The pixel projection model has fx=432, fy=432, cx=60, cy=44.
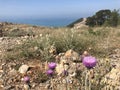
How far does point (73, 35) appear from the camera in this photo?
9641 millimetres

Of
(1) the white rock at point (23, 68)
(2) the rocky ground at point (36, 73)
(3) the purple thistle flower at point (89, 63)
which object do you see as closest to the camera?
(3) the purple thistle flower at point (89, 63)

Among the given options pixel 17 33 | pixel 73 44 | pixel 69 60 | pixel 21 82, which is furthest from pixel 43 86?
pixel 17 33

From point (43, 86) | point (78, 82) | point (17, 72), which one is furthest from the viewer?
point (17, 72)

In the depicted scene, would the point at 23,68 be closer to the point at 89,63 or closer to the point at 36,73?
the point at 36,73

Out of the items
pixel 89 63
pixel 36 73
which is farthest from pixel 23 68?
pixel 89 63

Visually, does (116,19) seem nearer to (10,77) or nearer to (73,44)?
(73,44)

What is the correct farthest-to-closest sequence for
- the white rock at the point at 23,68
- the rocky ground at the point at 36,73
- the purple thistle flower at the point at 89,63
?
the white rock at the point at 23,68 → the rocky ground at the point at 36,73 → the purple thistle flower at the point at 89,63

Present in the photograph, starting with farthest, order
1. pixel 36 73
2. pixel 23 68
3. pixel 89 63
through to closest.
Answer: pixel 23 68
pixel 36 73
pixel 89 63

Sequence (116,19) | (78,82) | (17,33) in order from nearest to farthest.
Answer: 1. (78,82)
2. (17,33)
3. (116,19)

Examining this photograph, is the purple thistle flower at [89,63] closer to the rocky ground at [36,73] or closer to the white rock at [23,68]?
the rocky ground at [36,73]

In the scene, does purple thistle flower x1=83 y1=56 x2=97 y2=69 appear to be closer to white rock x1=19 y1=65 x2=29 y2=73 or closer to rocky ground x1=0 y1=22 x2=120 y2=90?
rocky ground x1=0 y1=22 x2=120 y2=90

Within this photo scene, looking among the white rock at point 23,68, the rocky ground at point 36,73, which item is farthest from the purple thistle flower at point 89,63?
the white rock at point 23,68

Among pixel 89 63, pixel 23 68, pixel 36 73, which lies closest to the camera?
pixel 89 63

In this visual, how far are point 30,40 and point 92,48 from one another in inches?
54.1
